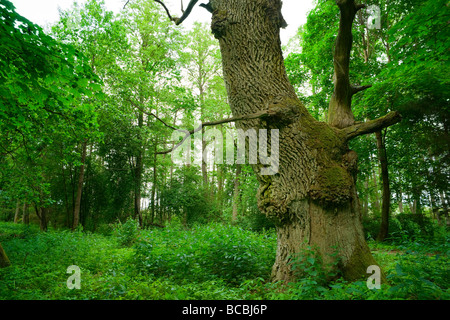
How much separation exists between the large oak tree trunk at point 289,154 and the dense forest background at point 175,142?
0.43 m

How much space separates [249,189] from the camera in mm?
13586

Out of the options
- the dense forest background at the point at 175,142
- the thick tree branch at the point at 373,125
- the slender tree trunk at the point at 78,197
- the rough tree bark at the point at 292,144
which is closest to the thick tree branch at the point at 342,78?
the rough tree bark at the point at 292,144

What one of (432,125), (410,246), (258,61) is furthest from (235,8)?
(432,125)

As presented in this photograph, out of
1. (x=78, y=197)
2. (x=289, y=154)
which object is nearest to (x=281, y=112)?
(x=289, y=154)

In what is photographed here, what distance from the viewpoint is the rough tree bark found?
10.3ft

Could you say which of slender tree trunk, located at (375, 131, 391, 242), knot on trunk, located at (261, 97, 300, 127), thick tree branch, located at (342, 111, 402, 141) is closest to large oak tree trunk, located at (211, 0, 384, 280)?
knot on trunk, located at (261, 97, 300, 127)

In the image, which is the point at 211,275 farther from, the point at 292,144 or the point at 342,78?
the point at 342,78

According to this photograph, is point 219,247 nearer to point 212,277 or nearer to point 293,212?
point 212,277

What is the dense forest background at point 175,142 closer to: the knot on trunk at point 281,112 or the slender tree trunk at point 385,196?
the slender tree trunk at point 385,196

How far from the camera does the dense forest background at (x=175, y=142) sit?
12.1 ft

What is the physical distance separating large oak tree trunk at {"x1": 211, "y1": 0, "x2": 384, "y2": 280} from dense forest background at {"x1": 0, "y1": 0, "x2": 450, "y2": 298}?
0.43 metres

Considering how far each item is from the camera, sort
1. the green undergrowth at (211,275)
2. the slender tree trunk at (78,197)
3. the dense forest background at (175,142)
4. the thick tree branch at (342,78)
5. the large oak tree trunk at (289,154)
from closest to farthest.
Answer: the green undergrowth at (211,275) < the large oak tree trunk at (289,154) < the thick tree branch at (342,78) < the dense forest background at (175,142) < the slender tree trunk at (78,197)

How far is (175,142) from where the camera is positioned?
42.3 ft

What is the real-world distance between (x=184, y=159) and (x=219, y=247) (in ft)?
67.6
